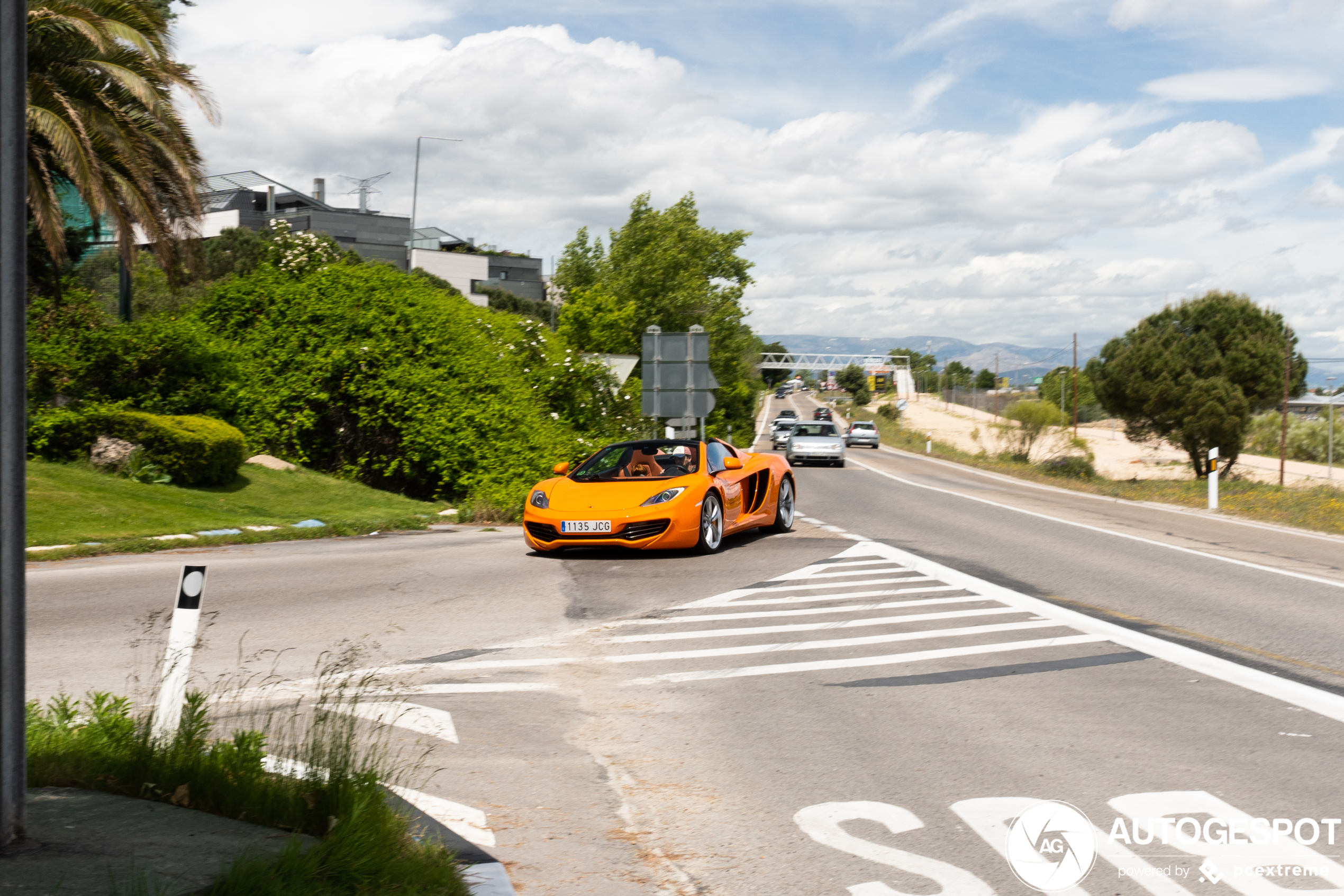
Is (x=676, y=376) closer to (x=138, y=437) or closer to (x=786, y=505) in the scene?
(x=786, y=505)

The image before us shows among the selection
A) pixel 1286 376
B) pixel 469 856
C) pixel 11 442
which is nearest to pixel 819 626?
pixel 469 856

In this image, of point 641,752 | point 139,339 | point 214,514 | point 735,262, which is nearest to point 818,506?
point 214,514

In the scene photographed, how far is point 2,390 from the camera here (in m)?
3.27

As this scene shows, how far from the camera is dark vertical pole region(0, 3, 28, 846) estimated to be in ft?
10.8

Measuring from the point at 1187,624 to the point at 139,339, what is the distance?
54.7 feet

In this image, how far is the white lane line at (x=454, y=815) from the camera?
4180mm

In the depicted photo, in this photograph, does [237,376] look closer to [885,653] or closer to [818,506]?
[818,506]

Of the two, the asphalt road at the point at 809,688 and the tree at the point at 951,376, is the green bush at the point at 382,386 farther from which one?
the tree at the point at 951,376

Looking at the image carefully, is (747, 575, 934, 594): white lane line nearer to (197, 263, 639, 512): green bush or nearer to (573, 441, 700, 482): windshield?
(573, 441, 700, 482): windshield

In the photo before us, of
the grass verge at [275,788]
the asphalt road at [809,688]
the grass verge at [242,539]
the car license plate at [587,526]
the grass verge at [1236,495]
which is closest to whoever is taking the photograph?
the grass verge at [275,788]

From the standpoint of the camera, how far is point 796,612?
30.1 ft

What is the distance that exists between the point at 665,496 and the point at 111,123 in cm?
1052

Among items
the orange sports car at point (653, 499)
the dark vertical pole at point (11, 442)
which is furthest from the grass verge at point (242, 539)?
the dark vertical pole at point (11, 442)

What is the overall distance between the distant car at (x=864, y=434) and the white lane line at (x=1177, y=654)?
50.2 metres
